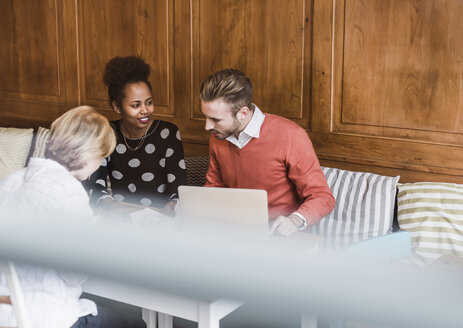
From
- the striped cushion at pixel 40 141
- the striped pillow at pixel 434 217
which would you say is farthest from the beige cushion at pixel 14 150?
the striped pillow at pixel 434 217

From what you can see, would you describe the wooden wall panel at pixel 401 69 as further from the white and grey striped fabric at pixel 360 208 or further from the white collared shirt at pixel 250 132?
the white collared shirt at pixel 250 132

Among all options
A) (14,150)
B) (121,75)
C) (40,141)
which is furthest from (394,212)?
(14,150)

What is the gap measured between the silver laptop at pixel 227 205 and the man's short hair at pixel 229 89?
1.85 ft

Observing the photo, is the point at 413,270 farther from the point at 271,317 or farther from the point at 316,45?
the point at 316,45

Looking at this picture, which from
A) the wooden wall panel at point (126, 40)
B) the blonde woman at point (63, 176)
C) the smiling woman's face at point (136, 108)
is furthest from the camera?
the wooden wall panel at point (126, 40)

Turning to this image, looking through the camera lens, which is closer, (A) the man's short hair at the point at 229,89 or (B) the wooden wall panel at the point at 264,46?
(A) the man's short hair at the point at 229,89

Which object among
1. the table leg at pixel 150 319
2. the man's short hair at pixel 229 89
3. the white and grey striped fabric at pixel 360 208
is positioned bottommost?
the table leg at pixel 150 319

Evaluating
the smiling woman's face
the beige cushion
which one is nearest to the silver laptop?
the smiling woman's face

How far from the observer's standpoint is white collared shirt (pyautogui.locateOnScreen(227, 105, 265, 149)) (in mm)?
2244

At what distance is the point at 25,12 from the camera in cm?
399

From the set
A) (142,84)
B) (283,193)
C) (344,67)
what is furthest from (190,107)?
(283,193)

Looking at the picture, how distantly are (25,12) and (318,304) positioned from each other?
166 inches

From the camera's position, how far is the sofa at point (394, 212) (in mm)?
2328

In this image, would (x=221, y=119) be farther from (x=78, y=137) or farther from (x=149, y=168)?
(x=78, y=137)
